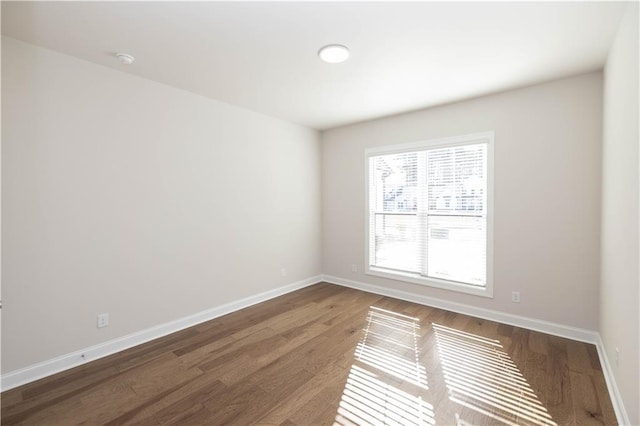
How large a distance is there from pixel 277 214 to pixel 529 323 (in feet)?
11.1

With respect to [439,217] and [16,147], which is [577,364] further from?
[16,147]

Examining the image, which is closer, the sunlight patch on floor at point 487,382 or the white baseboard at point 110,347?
the sunlight patch on floor at point 487,382

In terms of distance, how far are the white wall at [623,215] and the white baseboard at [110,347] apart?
3.58 m

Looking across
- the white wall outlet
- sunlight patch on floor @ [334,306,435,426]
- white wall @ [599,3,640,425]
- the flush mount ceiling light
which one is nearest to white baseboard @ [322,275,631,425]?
white wall @ [599,3,640,425]

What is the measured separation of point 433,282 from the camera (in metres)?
3.88

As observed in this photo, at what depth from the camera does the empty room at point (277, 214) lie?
6.40 feet

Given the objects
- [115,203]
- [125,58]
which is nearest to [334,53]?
[125,58]

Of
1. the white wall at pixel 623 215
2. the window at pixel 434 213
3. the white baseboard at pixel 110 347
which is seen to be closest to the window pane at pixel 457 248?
the window at pixel 434 213

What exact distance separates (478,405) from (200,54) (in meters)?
3.44

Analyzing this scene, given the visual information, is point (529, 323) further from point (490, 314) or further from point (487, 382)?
point (487, 382)

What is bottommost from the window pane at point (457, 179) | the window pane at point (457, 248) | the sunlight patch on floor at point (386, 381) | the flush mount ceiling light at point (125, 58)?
the sunlight patch on floor at point (386, 381)

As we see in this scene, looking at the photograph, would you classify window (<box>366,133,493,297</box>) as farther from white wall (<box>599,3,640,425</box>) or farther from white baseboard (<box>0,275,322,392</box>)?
white baseboard (<box>0,275,322,392</box>)

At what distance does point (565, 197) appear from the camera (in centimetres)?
294

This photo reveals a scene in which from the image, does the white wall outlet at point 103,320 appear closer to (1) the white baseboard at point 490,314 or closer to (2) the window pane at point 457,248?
(1) the white baseboard at point 490,314
